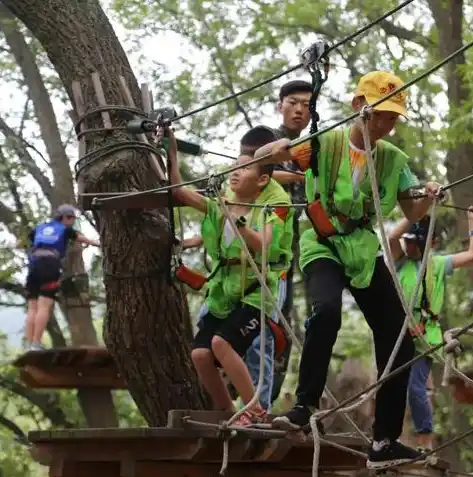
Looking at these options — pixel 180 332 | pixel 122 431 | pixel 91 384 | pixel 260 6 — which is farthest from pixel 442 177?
pixel 122 431

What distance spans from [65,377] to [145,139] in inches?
118

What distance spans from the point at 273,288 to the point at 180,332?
102 cm

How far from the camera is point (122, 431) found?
4.89 m

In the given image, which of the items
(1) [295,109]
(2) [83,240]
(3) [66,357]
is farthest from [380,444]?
(2) [83,240]

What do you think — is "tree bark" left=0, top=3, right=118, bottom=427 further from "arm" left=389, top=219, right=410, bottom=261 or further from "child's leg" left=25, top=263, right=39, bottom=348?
"arm" left=389, top=219, right=410, bottom=261

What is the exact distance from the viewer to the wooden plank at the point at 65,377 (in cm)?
858

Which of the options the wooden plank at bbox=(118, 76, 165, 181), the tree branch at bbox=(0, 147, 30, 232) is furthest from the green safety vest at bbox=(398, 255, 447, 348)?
the tree branch at bbox=(0, 147, 30, 232)

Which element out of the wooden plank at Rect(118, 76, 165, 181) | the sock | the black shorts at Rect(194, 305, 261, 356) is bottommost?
the sock

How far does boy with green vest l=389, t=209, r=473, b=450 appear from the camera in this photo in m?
5.98

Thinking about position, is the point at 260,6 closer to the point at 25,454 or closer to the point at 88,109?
the point at 25,454

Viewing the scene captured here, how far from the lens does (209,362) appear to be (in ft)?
17.6

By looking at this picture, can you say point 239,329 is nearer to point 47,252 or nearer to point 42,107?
point 47,252

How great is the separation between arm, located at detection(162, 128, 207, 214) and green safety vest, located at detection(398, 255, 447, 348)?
1338 millimetres

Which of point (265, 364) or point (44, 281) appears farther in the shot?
point (44, 281)
